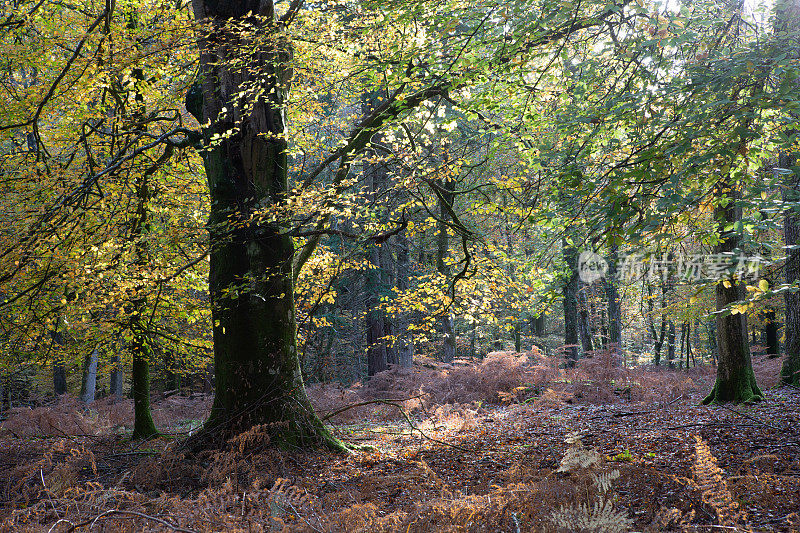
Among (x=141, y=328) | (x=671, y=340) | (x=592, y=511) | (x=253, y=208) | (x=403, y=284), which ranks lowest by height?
(x=671, y=340)

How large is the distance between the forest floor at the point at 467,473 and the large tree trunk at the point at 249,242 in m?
0.53

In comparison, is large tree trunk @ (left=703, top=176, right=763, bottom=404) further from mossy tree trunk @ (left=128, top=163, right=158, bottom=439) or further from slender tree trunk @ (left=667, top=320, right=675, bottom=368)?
slender tree trunk @ (left=667, top=320, right=675, bottom=368)

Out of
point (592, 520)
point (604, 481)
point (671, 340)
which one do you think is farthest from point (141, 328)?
point (671, 340)

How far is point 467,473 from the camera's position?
5566 mm

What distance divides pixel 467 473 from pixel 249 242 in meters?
4.14

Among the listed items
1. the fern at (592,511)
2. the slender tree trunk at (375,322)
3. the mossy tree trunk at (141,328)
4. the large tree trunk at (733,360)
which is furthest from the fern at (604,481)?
the slender tree trunk at (375,322)

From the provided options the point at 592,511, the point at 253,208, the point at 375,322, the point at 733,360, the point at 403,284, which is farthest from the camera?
the point at 403,284

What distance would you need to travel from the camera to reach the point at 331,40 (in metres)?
7.16

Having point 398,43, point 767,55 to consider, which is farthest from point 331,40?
point 767,55

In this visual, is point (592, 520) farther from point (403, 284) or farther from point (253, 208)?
point (403, 284)

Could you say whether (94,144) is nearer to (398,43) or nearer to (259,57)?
(259,57)

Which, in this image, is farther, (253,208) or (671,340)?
(671,340)

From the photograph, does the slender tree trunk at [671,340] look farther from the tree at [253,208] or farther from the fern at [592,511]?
the fern at [592,511]

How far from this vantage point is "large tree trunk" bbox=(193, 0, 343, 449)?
258 inches
